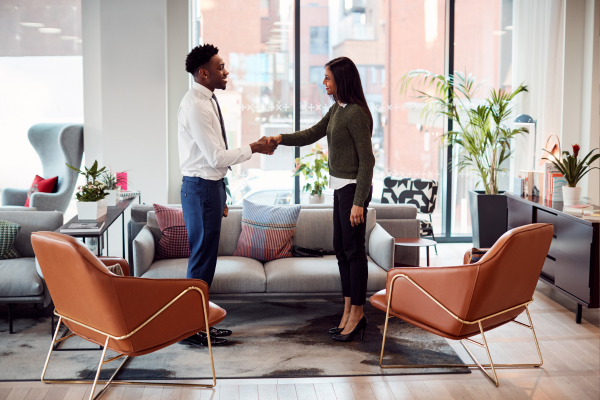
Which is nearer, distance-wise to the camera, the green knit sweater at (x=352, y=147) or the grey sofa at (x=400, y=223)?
the green knit sweater at (x=352, y=147)

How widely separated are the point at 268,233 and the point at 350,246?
86 centimetres

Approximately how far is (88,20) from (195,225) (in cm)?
360

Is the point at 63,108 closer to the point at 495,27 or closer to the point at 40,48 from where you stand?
the point at 40,48

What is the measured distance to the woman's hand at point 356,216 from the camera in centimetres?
315

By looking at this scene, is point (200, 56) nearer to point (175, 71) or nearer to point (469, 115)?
point (175, 71)

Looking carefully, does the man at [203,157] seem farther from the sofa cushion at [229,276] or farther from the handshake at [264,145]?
the sofa cushion at [229,276]

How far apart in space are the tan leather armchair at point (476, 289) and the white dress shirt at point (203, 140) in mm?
1118

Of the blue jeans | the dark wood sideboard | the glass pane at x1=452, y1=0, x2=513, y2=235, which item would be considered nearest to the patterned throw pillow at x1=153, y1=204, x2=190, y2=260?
the blue jeans

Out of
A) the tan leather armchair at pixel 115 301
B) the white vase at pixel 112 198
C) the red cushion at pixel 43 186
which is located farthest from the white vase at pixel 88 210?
the red cushion at pixel 43 186

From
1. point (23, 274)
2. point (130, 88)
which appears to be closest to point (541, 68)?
point (130, 88)

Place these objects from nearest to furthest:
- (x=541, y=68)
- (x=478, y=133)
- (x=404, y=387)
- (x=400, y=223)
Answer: (x=404, y=387), (x=400, y=223), (x=541, y=68), (x=478, y=133)

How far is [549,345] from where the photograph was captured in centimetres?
338

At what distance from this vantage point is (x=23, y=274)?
11.4 ft

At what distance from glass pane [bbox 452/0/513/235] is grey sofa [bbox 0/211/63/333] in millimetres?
4570
